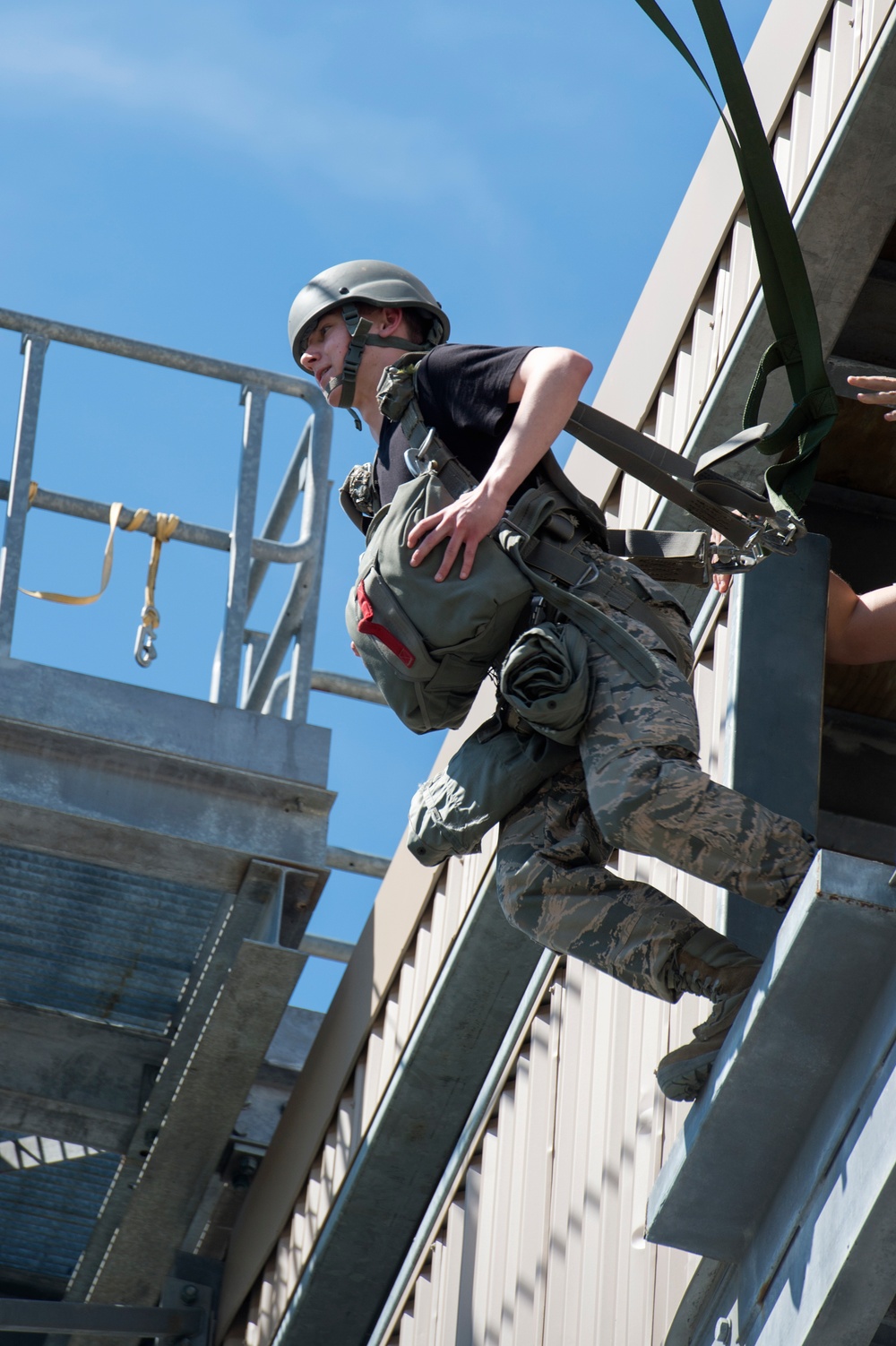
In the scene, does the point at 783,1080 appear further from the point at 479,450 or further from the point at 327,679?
the point at 327,679

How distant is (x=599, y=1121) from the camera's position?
5605mm

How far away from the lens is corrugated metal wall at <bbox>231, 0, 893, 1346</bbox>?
5.16 meters

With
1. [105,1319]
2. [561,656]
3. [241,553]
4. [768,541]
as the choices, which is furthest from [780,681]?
[105,1319]

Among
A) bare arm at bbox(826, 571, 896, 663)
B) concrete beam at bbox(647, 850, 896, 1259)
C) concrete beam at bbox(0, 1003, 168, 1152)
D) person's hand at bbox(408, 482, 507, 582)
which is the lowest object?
concrete beam at bbox(647, 850, 896, 1259)

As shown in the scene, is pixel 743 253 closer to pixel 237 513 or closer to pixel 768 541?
pixel 768 541

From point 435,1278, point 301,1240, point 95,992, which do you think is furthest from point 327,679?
point 435,1278

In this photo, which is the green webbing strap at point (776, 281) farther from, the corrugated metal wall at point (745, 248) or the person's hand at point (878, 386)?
the corrugated metal wall at point (745, 248)

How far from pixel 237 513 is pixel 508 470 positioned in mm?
3497

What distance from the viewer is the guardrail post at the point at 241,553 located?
7.27 metres

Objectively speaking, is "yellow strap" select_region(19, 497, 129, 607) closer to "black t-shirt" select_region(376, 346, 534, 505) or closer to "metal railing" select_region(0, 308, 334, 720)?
"metal railing" select_region(0, 308, 334, 720)

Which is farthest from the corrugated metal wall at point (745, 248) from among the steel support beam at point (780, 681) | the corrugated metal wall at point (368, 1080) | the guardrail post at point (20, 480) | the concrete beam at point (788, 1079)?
the concrete beam at point (788, 1079)

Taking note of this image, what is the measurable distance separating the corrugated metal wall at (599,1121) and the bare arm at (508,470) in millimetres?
1397

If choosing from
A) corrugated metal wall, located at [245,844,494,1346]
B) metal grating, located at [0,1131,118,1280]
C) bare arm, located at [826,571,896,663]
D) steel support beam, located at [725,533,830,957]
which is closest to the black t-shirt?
steel support beam, located at [725,533,830,957]

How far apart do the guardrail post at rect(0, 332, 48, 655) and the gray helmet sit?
7.97 feet
